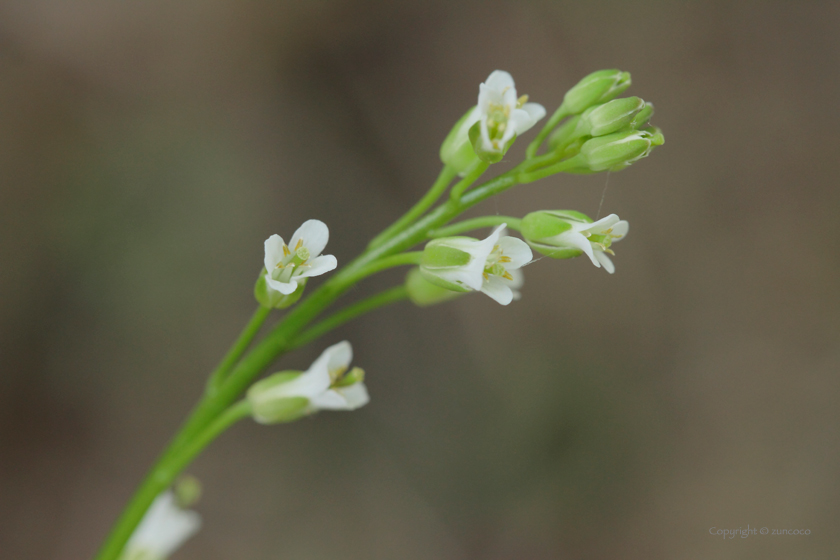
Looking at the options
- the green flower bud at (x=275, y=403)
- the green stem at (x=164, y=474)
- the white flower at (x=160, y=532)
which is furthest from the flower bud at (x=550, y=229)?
the white flower at (x=160, y=532)

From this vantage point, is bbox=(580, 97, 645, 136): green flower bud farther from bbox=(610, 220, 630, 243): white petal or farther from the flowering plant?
bbox=(610, 220, 630, 243): white petal

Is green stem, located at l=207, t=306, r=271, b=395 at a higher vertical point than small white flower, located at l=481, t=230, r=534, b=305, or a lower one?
higher

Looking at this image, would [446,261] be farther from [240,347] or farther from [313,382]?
[240,347]

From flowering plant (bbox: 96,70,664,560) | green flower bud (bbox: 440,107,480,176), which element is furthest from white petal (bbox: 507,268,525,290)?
green flower bud (bbox: 440,107,480,176)

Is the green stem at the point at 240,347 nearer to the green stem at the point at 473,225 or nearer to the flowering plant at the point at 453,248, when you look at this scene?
the flowering plant at the point at 453,248

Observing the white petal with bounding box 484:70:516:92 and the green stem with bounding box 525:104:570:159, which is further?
the green stem with bounding box 525:104:570:159

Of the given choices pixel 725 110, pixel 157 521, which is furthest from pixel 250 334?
pixel 725 110

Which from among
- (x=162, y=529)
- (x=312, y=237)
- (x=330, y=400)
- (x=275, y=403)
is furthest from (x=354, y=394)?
(x=162, y=529)
